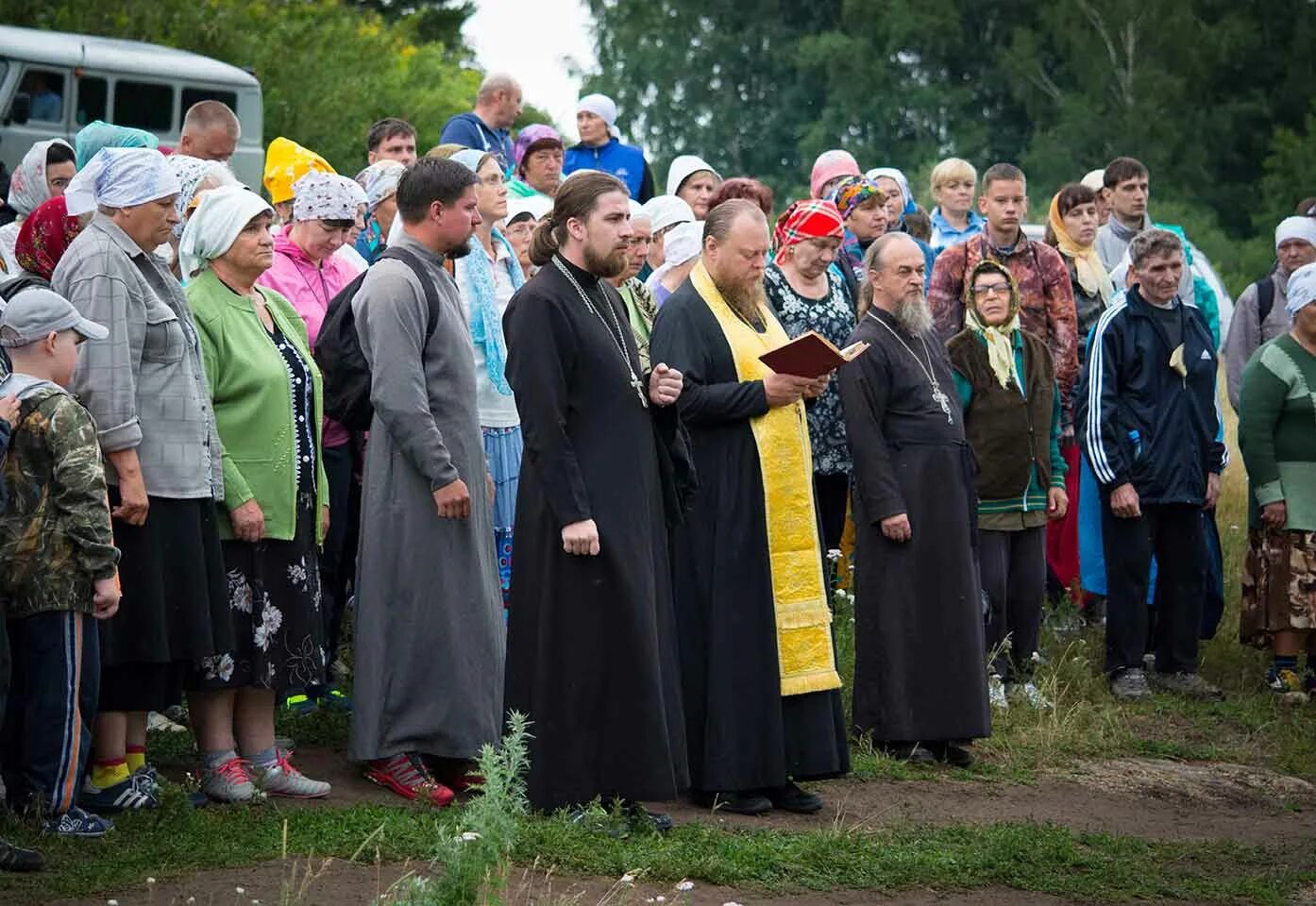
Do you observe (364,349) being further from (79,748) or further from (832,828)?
(832,828)

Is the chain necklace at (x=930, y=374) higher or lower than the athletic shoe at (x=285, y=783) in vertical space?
higher

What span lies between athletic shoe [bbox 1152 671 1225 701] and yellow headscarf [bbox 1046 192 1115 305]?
2253mm

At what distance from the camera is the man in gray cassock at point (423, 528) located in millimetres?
7254

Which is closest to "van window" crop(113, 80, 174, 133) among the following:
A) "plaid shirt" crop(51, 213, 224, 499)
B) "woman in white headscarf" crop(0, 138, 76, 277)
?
"woman in white headscarf" crop(0, 138, 76, 277)

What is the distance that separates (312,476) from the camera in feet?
24.6

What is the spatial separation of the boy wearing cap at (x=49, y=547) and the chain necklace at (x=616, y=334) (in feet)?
5.35

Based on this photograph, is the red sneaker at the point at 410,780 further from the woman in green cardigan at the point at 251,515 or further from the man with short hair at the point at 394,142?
the man with short hair at the point at 394,142

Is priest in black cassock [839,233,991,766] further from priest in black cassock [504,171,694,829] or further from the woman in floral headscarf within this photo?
priest in black cassock [504,171,694,829]

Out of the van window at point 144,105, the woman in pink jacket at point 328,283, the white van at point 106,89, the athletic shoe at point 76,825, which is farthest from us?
the van window at point 144,105

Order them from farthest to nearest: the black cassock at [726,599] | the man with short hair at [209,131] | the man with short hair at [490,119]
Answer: the man with short hair at [490,119]
the man with short hair at [209,131]
the black cassock at [726,599]

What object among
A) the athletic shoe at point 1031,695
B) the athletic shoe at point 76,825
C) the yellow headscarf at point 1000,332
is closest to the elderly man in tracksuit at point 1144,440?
the athletic shoe at point 1031,695

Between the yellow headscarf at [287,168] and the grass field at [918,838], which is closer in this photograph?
the grass field at [918,838]

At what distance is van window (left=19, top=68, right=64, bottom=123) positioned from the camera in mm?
21391

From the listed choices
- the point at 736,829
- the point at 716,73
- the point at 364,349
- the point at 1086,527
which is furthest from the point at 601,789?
the point at 716,73
